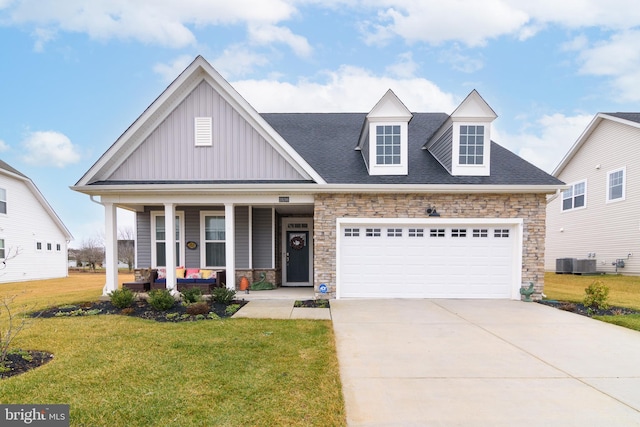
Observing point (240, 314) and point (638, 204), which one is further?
point (638, 204)

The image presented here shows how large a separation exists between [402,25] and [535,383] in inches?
500

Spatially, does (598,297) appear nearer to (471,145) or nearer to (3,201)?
(471,145)

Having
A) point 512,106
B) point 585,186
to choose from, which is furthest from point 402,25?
point 585,186

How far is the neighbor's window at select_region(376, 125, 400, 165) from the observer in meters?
10.1

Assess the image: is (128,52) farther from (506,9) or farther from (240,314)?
(506,9)

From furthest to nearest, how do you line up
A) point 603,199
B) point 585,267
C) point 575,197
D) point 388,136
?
point 575,197 < point 585,267 < point 603,199 < point 388,136

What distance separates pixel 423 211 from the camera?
949 cm

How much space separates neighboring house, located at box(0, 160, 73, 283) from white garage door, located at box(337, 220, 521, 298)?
Answer: 1707 cm

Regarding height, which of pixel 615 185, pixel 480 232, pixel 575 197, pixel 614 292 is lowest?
pixel 614 292

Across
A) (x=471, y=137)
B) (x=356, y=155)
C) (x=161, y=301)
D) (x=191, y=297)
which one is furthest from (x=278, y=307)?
(x=471, y=137)

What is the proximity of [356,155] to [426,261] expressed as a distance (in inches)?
169

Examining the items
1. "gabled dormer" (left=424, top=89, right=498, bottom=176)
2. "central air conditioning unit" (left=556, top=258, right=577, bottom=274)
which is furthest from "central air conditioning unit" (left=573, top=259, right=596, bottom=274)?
"gabled dormer" (left=424, top=89, right=498, bottom=176)

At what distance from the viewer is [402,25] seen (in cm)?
1259

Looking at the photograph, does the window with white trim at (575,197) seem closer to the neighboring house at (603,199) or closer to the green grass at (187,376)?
the neighboring house at (603,199)
